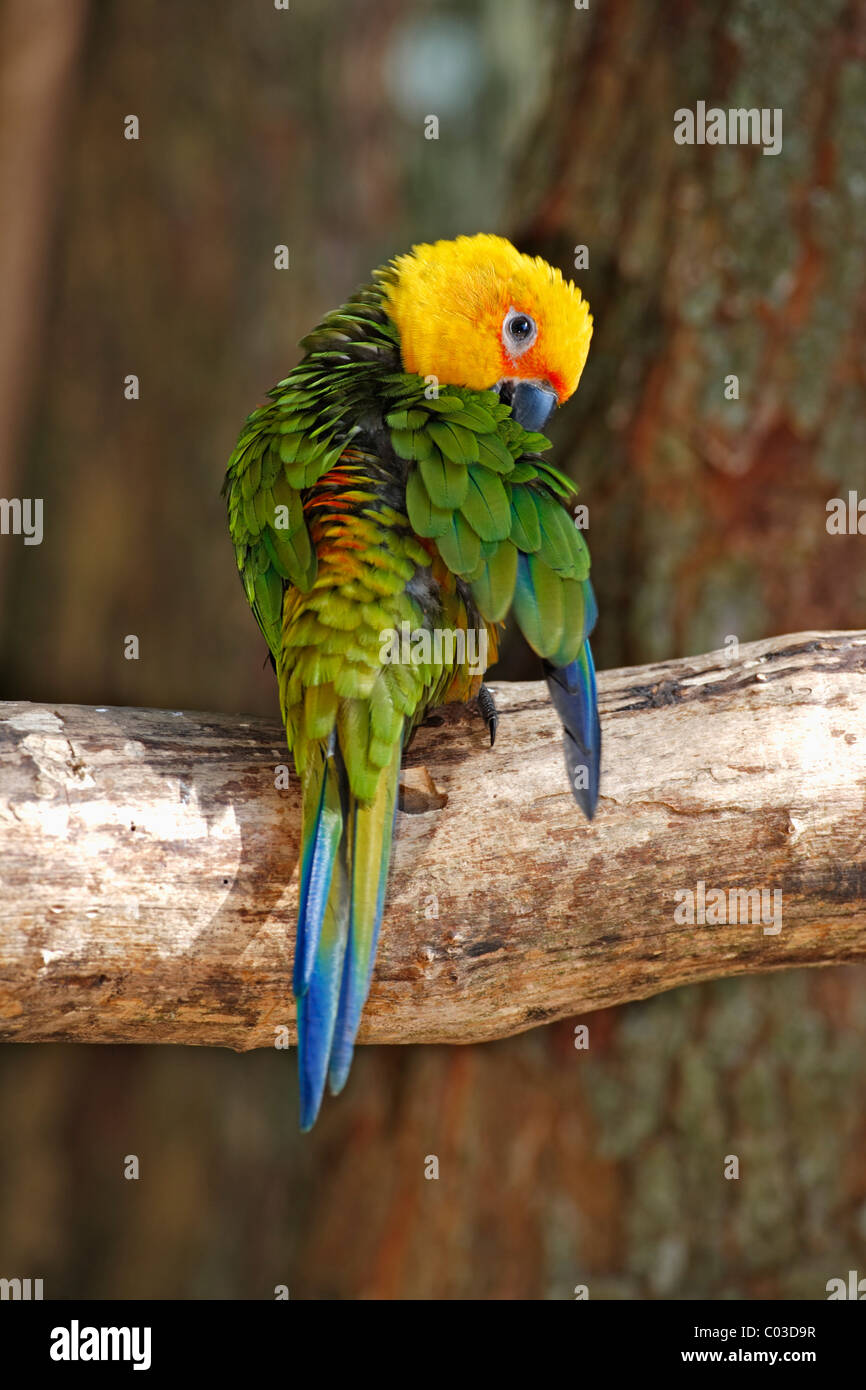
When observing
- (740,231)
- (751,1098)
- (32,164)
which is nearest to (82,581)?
(32,164)

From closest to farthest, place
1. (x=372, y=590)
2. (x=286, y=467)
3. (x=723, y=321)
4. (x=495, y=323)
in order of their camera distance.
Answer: (x=372, y=590), (x=286, y=467), (x=495, y=323), (x=723, y=321)

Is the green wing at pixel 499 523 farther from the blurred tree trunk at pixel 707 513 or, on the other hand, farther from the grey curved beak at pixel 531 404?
the blurred tree trunk at pixel 707 513

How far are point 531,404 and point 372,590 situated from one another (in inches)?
26.2

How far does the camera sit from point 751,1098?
9.41 ft

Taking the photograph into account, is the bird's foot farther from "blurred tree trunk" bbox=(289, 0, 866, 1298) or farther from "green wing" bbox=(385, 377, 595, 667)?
"blurred tree trunk" bbox=(289, 0, 866, 1298)

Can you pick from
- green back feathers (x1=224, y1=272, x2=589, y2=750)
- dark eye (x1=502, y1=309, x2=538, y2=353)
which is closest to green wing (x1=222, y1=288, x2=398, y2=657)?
green back feathers (x1=224, y1=272, x2=589, y2=750)

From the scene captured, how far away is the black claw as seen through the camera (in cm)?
207

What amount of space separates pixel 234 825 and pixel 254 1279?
119 inches

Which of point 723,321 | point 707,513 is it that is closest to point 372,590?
point 707,513

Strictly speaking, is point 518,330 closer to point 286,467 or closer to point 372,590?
point 286,467

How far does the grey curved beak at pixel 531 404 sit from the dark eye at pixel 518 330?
0.25 ft

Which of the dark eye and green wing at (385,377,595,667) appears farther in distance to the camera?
the dark eye

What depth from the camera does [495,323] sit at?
227 centimetres

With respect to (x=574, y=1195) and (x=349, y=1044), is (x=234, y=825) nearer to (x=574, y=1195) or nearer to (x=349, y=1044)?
(x=349, y=1044)
